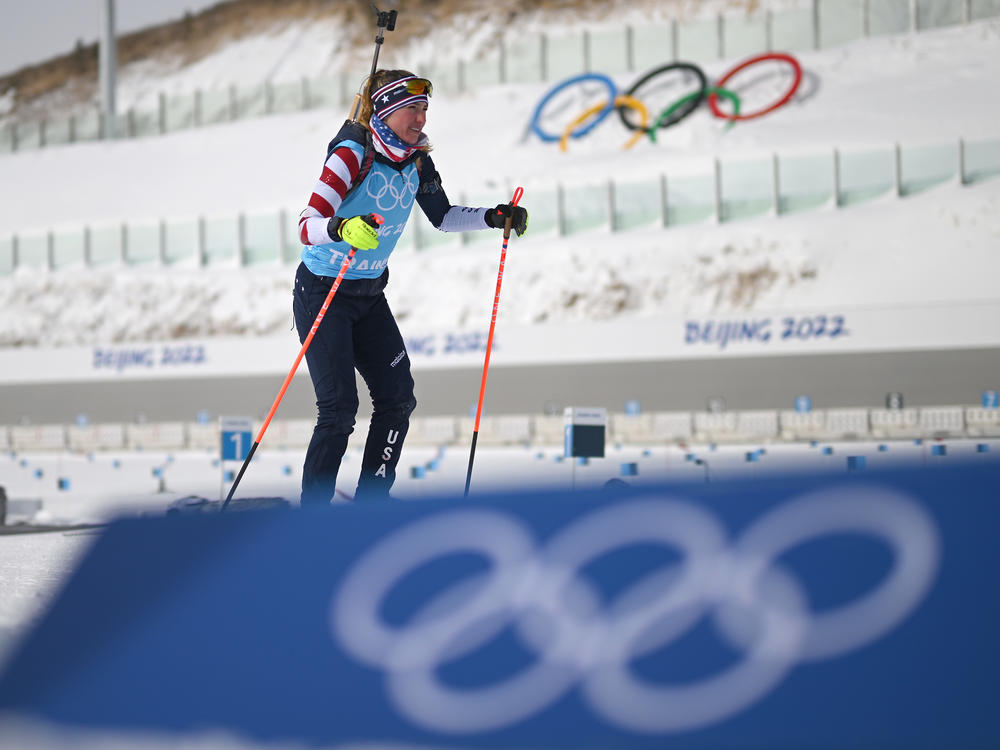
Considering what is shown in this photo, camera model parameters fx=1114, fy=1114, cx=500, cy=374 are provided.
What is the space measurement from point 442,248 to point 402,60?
2212cm

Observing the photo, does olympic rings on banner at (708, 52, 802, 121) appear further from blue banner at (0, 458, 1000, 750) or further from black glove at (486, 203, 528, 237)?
blue banner at (0, 458, 1000, 750)

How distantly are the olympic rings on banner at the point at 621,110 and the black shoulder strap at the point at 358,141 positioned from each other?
102 ft

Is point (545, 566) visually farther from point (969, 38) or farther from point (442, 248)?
point (969, 38)

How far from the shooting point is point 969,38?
35.2 m

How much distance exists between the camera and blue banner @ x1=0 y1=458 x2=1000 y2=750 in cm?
149

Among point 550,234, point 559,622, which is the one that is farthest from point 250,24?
point 559,622

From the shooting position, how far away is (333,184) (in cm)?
362

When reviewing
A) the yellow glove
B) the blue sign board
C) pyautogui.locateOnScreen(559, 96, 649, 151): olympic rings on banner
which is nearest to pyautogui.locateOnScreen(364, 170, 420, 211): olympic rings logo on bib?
the yellow glove

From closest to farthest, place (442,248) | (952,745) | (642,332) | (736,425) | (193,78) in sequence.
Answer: (952,745)
(736,425)
(642,332)
(442,248)
(193,78)

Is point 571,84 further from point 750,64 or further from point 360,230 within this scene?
point 360,230

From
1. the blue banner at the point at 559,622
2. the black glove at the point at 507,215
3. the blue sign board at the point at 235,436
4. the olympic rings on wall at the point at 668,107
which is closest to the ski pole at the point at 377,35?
the black glove at the point at 507,215

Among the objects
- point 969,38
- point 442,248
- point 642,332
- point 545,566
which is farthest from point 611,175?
point 545,566

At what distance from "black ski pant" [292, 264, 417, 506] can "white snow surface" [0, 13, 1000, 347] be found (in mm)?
22018

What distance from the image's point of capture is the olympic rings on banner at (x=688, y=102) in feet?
111
